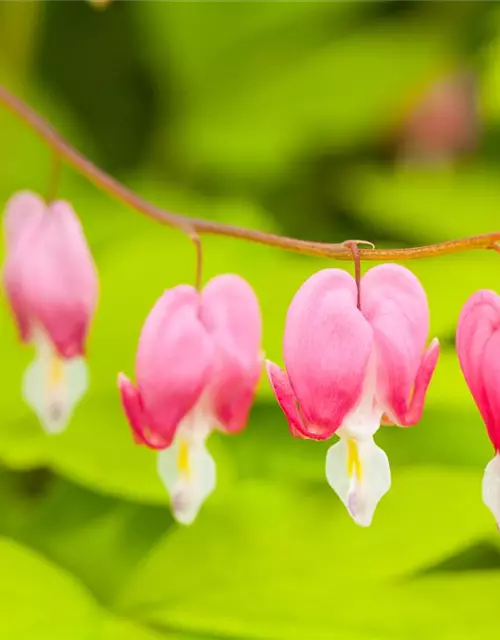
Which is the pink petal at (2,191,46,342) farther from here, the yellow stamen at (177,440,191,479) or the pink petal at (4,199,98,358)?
the yellow stamen at (177,440,191,479)

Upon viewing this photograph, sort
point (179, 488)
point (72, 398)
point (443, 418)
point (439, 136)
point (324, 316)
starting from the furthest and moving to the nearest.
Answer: point (439, 136) → point (443, 418) → point (72, 398) → point (179, 488) → point (324, 316)

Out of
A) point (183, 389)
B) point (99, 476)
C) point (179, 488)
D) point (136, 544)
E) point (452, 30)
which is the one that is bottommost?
point (136, 544)

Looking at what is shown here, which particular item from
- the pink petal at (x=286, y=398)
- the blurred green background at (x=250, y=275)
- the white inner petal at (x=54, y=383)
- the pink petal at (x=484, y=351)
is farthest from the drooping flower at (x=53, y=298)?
the pink petal at (x=484, y=351)

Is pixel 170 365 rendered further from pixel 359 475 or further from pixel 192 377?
pixel 359 475

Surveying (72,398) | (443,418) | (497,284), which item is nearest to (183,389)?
(72,398)

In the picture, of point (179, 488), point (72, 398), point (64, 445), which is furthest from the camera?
point (64, 445)

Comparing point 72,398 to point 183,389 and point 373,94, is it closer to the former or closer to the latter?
point 183,389

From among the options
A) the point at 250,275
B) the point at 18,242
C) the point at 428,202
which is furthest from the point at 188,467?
the point at 428,202
